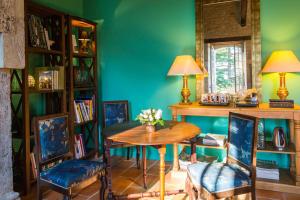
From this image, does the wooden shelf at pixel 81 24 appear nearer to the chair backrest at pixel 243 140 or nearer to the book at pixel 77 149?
the book at pixel 77 149

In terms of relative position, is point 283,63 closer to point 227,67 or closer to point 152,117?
point 227,67

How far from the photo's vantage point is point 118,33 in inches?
A: 148

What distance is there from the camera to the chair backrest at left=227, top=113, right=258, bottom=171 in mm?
1840

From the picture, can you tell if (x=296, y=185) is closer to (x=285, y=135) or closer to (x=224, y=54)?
(x=285, y=135)

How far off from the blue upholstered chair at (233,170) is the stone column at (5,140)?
1.62 m

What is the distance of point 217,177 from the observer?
187cm

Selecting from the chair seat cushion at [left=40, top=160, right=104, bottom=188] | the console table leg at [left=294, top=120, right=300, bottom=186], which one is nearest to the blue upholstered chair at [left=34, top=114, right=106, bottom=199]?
the chair seat cushion at [left=40, top=160, right=104, bottom=188]

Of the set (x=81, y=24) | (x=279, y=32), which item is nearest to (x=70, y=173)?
(x=81, y=24)

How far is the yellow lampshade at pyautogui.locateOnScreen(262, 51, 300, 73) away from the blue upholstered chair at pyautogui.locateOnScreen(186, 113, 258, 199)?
2.85 ft

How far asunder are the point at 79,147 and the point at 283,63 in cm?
264

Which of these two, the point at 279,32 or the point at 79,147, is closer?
the point at 279,32

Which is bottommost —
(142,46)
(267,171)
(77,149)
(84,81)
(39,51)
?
(267,171)

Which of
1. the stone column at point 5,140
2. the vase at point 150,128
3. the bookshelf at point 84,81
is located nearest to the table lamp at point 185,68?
the vase at point 150,128

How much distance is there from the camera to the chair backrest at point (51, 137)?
2057 mm
